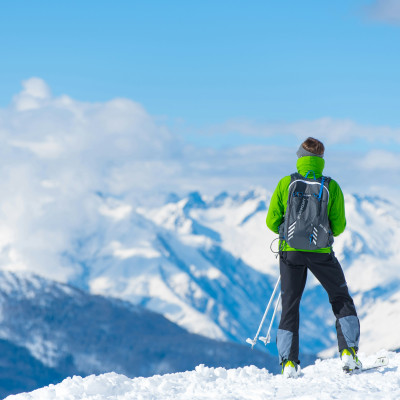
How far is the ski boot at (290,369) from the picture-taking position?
1659 centimetres

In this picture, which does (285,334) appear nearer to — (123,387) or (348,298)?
(348,298)

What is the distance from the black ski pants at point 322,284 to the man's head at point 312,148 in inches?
88.5

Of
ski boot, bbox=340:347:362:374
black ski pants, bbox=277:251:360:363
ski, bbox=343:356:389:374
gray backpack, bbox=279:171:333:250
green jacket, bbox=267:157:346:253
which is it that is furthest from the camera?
ski, bbox=343:356:389:374

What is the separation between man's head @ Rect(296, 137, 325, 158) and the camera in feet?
53.1

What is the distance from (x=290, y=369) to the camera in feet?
54.5

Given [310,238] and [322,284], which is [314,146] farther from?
[322,284]

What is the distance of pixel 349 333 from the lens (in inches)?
634

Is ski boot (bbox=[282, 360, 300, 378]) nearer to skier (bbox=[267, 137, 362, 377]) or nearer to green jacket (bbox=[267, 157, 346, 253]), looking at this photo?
skier (bbox=[267, 137, 362, 377])

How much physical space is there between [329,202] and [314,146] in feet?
4.39

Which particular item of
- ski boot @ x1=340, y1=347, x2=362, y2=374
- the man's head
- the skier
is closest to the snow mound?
ski boot @ x1=340, y1=347, x2=362, y2=374

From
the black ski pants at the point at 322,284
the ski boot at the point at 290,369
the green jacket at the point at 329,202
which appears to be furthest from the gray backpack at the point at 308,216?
the ski boot at the point at 290,369

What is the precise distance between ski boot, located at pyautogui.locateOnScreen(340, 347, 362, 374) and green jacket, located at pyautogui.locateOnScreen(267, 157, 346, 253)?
2.36 m

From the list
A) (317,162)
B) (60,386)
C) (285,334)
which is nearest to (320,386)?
(285,334)

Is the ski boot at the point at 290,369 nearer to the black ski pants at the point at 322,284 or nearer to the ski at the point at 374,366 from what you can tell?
the black ski pants at the point at 322,284
